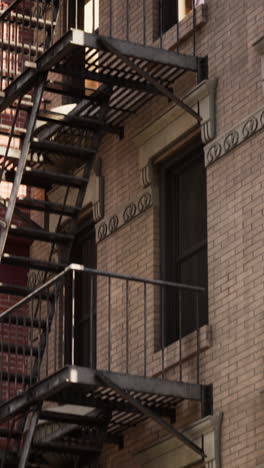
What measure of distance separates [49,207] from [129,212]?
990mm

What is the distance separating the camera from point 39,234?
16734 mm

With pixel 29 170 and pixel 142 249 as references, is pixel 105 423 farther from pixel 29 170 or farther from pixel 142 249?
pixel 29 170

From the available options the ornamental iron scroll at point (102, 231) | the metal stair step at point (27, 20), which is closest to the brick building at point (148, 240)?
the ornamental iron scroll at point (102, 231)

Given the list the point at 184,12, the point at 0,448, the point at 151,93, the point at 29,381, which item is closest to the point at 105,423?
the point at 29,381

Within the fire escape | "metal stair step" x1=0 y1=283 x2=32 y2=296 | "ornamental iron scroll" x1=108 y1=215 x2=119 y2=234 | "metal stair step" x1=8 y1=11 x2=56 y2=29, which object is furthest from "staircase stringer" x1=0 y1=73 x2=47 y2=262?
"metal stair step" x1=8 y1=11 x2=56 y2=29

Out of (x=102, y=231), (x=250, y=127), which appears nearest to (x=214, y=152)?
(x=250, y=127)

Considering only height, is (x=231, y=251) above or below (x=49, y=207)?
below

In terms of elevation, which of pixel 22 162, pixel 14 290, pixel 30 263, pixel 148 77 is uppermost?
pixel 148 77

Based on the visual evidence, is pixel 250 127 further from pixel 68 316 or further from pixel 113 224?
pixel 68 316

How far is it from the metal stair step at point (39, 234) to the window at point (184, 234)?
132 cm

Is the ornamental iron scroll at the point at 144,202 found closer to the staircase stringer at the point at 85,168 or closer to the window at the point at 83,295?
the staircase stringer at the point at 85,168

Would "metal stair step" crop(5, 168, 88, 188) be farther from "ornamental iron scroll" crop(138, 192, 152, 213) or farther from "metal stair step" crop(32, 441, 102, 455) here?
"metal stair step" crop(32, 441, 102, 455)

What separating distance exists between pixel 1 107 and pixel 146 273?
2.60 m

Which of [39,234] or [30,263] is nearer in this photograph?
[30,263]
